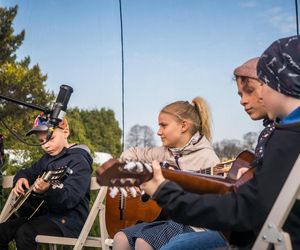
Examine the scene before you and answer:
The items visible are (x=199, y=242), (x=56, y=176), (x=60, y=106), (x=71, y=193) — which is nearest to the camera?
(x=199, y=242)

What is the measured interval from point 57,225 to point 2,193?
3.54 ft

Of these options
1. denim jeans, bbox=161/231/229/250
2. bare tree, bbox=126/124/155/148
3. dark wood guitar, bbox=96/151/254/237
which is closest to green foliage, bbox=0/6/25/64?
bare tree, bbox=126/124/155/148

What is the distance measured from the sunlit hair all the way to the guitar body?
0.46 m

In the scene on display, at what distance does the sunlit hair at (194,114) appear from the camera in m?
2.91

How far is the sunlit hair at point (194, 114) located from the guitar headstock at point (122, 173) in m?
1.54

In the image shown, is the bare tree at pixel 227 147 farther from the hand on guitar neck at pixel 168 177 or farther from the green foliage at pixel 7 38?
the green foliage at pixel 7 38

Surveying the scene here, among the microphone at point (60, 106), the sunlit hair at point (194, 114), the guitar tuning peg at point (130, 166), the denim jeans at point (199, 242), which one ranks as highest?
the sunlit hair at point (194, 114)

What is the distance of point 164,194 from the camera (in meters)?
1.37

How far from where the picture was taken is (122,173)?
1.33 metres

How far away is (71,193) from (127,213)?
33 centimetres

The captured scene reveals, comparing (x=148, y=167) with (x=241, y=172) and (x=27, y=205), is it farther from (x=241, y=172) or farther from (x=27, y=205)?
(x=27, y=205)

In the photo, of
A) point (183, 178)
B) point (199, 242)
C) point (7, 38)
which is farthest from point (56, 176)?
point (7, 38)

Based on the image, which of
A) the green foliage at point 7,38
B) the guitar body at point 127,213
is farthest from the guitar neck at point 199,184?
the green foliage at point 7,38

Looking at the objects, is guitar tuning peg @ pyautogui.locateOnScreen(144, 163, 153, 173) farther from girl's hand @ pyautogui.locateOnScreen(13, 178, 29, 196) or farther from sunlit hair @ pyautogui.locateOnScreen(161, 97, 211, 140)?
girl's hand @ pyautogui.locateOnScreen(13, 178, 29, 196)
